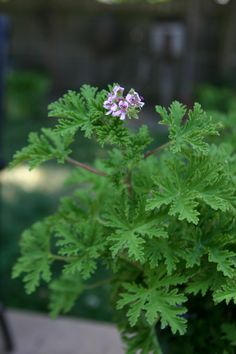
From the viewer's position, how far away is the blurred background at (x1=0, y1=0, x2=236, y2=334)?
674 centimetres

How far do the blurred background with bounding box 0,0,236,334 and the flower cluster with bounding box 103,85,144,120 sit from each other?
458cm

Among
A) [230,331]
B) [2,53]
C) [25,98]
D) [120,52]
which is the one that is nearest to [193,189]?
[230,331]

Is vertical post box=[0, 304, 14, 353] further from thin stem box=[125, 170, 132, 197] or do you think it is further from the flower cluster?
the flower cluster

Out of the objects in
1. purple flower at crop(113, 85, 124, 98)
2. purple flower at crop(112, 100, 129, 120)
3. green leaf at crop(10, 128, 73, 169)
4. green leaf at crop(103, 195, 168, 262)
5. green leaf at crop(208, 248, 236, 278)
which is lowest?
green leaf at crop(208, 248, 236, 278)

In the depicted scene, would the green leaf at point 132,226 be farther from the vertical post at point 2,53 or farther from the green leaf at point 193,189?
the vertical post at point 2,53

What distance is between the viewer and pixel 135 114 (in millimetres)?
964

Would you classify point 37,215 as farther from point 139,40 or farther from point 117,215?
point 139,40

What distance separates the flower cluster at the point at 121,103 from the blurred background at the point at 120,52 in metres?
4.58

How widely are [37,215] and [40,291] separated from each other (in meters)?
0.95

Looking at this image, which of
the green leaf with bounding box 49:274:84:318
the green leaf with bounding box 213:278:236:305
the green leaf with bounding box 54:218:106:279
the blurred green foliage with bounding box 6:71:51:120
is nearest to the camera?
the green leaf with bounding box 213:278:236:305

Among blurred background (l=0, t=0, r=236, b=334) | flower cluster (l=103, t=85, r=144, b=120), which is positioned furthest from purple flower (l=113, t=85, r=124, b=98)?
blurred background (l=0, t=0, r=236, b=334)

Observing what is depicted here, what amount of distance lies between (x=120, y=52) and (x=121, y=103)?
732 cm

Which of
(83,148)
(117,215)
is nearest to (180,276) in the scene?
(117,215)

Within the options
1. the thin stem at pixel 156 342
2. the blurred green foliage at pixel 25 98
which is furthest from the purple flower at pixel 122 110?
the blurred green foliage at pixel 25 98
